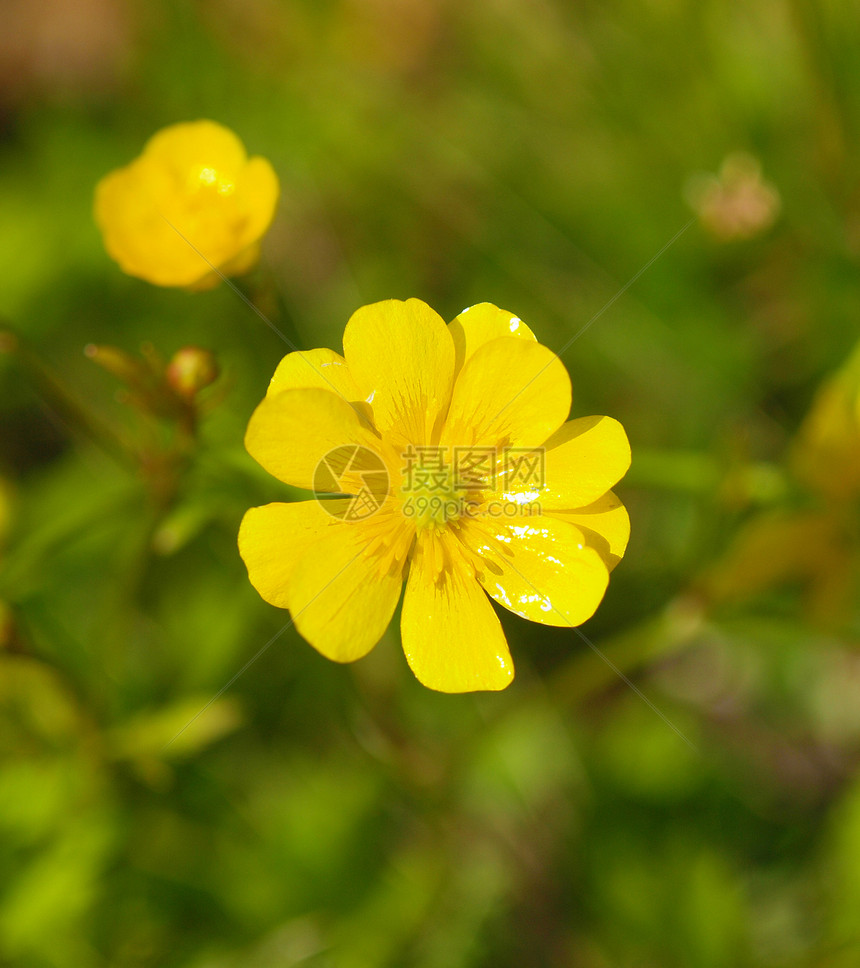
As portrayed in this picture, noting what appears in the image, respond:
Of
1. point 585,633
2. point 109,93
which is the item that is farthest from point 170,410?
point 109,93

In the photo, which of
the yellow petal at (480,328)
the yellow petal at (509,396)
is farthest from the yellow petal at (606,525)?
the yellow petal at (480,328)

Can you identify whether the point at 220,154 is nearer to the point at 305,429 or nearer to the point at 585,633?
the point at 305,429

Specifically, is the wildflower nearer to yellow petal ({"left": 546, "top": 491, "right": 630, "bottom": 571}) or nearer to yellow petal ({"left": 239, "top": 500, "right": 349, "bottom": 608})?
yellow petal ({"left": 546, "top": 491, "right": 630, "bottom": 571})

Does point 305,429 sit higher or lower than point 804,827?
higher

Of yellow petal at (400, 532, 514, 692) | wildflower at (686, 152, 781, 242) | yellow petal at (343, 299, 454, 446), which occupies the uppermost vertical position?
wildflower at (686, 152, 781, 242)

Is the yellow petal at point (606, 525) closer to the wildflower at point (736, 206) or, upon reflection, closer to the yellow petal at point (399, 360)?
the yellow petal at point (399, 360)
